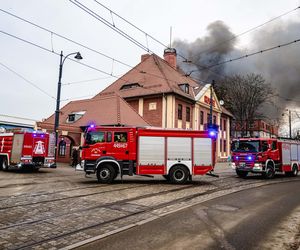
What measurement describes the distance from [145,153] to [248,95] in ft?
109

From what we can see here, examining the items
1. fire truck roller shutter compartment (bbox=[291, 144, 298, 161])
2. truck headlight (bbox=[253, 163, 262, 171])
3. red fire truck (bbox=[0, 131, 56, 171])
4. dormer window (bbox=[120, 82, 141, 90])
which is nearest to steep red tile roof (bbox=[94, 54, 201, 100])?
dormer window (bbox=[120, 82, 141, 90])

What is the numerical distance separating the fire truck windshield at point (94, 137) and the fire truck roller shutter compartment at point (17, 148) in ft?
23.9

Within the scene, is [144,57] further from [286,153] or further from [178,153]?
[178,153]

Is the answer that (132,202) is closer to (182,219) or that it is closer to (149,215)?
(149,215)

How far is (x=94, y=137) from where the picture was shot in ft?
50.2

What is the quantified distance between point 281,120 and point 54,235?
180 ft

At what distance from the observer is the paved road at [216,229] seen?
5645 mm

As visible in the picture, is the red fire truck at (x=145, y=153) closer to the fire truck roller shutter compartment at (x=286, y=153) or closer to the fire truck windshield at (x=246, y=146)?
the fire truck windshield at (x=246, y=146)

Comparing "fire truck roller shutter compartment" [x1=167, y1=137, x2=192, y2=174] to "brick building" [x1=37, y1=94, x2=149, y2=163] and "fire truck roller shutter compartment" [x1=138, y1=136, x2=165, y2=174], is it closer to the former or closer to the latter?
"fire truck roller shutter compartment" [x1=138, y1=136, x2=165, y2=174]

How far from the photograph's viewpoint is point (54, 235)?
609cm

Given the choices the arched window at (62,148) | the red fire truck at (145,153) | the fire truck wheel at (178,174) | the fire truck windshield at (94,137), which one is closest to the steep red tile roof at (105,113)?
the arched window at (62,148)

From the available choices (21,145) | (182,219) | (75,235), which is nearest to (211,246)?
(182,219)

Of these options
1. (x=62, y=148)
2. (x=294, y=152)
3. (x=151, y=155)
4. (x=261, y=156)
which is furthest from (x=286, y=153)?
(x=62, y=148)

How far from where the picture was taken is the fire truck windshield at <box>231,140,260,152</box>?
64.9 ft
